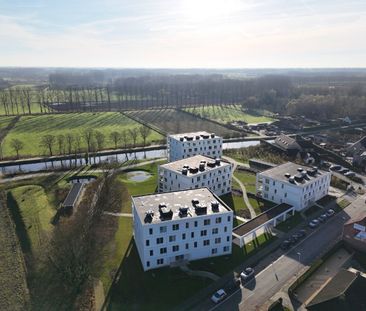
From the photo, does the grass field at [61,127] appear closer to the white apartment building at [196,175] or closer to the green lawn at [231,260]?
the white apartment building at [196,175]

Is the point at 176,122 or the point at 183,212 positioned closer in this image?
the point at 183,212

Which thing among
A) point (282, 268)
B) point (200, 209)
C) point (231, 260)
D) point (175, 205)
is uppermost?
point (200, 209)

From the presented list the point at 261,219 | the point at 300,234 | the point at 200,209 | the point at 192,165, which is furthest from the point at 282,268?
the point at 192,165

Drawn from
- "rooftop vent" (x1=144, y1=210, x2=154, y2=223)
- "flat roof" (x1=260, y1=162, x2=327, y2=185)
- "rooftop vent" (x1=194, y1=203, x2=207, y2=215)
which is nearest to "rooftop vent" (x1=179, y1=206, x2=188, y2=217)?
"rooftop vent" (x1=194, y1=203, x2=207, y2=215)

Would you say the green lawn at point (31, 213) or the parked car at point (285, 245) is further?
the green lawn at point (31, 213)

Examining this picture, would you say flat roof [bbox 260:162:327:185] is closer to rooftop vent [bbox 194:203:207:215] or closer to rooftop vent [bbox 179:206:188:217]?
Answer: rooftop vent [bbox 194:203:207:215]

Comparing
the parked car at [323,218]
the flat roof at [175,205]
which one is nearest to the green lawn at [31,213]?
the flat roof at [175,205]

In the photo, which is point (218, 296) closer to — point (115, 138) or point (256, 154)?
point (256, 154)
